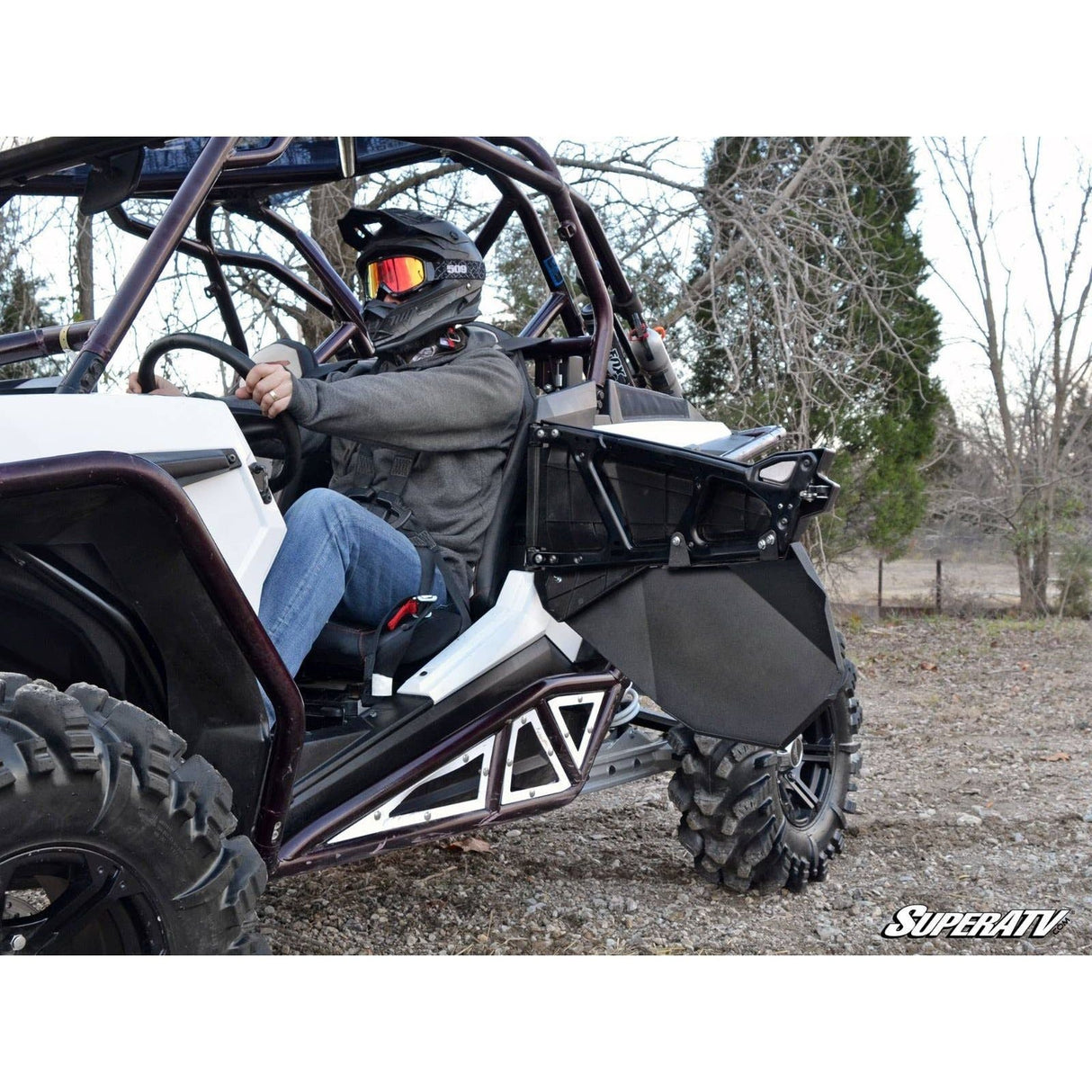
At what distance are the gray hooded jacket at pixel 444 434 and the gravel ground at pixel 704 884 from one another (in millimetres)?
903

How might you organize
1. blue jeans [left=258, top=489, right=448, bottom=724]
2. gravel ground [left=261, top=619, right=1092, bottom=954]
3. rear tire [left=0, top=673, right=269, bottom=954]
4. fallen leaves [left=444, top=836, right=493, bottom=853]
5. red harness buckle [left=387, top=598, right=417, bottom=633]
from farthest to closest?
fallen leaves [left=444, top=836, right=493, bottom=853]
gravel ground [left=261, top=619, right=1092, bottom=954]
red harness buckle [left=387, top=598, right=417, bottom=633]
blue jeans [left=258, top=489, right=448, bottom=724]
rear tire [left=0, top=673, right=269, bottom=954]

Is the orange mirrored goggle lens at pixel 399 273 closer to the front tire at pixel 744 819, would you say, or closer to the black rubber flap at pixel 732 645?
the black rubber flap at pixel 732 645

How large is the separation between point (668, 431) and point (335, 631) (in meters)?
1.00

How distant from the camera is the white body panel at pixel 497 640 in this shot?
2580 millimetres

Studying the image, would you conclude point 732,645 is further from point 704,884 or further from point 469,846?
point 469,846

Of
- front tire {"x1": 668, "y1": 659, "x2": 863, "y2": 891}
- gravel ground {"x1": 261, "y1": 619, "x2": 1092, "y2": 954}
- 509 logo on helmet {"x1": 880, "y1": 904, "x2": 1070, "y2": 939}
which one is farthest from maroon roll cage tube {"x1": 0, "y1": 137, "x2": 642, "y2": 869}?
509 logo on helmet {"x1": 880, "y1": 904, "x2": 1070, "y2": 939}

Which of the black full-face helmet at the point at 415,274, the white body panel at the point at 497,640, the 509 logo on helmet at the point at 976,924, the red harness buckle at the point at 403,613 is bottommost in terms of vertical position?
the 509 logo on helmet at the point at 976,924

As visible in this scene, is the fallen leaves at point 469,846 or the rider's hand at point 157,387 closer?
the rider's hand at point 157,387

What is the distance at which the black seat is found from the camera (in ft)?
8.38

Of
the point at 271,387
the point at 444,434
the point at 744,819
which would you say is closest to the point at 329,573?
the point at 271,387

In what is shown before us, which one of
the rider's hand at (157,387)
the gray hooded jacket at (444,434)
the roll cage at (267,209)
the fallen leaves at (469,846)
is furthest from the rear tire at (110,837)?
the fallen leaves at (469,846)

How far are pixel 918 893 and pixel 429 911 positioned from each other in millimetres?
1338

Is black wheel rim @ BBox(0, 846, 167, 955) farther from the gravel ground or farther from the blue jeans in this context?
the gravel ground

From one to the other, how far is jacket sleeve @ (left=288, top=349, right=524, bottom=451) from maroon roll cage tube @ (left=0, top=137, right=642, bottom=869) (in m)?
0.31
